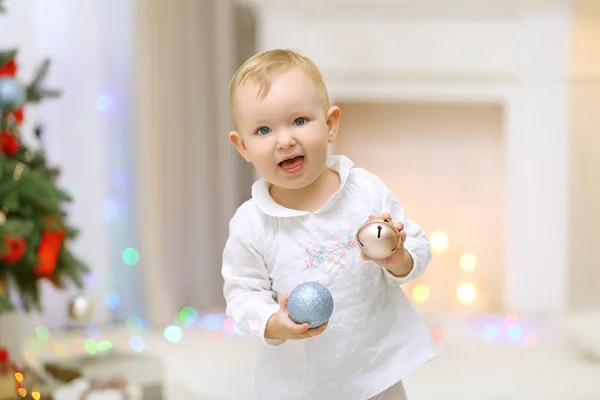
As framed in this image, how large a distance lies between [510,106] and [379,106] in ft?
1.81

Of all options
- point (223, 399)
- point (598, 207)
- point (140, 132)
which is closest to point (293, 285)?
point (223, 399)

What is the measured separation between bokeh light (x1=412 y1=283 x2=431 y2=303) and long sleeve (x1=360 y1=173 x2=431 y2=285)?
2062 millimetres

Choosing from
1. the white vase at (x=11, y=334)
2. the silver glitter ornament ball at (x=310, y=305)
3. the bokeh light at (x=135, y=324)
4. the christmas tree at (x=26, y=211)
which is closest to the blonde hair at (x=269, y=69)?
the silver glitter ornament ball at (x=310, y=305)

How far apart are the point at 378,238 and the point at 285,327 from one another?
156mm

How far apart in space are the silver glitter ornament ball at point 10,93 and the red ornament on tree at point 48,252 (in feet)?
1.11

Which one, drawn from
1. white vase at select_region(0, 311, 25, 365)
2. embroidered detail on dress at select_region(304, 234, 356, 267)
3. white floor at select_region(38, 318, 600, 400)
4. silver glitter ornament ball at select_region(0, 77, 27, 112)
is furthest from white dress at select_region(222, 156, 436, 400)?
white vase at select_region(0, 311, 25, 365)

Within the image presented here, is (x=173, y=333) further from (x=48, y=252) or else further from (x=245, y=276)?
(x=245, y=276)

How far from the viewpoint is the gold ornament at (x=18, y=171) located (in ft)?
6.22

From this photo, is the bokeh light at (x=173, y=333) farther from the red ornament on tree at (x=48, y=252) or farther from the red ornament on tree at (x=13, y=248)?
the red ornament on tree at (x=13, y=248)

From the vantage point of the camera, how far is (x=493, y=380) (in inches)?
81.4

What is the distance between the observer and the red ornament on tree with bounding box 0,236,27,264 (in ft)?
5.99

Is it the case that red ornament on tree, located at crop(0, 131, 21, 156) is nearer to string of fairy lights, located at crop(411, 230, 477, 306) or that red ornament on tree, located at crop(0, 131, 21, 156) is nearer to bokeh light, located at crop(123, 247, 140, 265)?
bokeh light, located at crop(123, 247, 140, 265)

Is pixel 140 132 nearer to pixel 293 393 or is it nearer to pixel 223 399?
pixel 223 399

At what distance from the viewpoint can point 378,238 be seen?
2.97 feet
